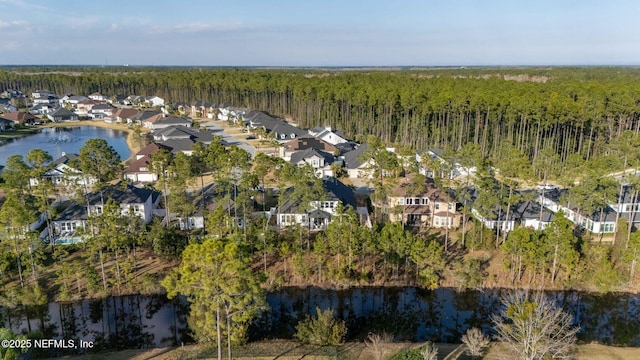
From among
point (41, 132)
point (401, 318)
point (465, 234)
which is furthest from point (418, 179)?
point (41, 132)

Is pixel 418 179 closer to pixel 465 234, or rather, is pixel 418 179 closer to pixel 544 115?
pixel 465 234

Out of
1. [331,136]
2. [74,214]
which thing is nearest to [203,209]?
[74,214]

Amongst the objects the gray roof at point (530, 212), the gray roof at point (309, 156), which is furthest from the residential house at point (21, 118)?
the gray roof at point (530, 212)

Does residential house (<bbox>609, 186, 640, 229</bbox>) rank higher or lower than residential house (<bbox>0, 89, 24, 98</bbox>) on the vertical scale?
lower

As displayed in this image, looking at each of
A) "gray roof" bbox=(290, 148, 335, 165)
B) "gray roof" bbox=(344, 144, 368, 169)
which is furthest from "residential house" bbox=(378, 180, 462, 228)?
"gray roof" bbox=(290, 148, 335, 165)

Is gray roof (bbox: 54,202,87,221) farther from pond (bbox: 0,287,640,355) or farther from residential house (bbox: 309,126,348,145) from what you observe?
residential house (bbox: 309,126,348,145)
